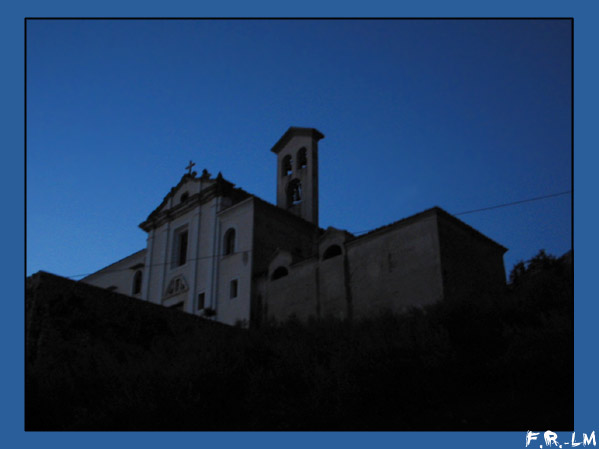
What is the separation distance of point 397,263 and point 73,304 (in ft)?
33.6

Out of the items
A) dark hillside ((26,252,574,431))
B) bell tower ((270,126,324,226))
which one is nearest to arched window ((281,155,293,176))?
bell tower ((270,126,324,226))

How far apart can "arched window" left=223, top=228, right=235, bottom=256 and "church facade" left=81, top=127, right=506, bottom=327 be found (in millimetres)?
48

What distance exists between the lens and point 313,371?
11945 millimetres

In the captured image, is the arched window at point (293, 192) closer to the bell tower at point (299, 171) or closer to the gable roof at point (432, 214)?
the bell tower at point (299, 171)

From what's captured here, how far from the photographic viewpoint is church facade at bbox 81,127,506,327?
20078 mm

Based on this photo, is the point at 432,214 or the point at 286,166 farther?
the point at 286,166

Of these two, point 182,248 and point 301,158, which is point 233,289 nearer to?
point 182,248

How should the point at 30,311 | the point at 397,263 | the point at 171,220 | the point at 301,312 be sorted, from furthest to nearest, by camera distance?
the point at 171,220, the point at 301,312, the point at 397,263, the point at 30,311

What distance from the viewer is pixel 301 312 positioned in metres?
22.6

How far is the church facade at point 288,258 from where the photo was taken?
20078 mm

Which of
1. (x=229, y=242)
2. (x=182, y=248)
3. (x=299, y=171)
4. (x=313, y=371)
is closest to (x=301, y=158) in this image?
(x=299, y=171)

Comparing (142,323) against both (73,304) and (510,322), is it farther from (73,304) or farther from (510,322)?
(510,322)

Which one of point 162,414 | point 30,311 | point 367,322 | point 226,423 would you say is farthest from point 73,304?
point 367,322

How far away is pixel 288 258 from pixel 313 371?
39.3 feet
